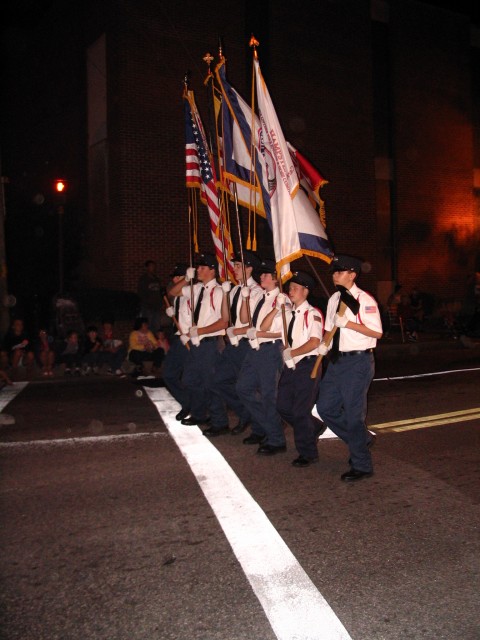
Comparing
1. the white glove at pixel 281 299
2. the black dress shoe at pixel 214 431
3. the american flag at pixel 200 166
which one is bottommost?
the black dress shoe at pixel 214 431

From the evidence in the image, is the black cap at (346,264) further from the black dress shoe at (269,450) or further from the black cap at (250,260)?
the black dress shoe at (269,450)

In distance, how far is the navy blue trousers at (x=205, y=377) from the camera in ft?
25.3

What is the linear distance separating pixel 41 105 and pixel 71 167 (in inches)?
156

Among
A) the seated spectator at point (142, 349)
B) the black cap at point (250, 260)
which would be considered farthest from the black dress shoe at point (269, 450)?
the seated spectator at point (142, 349)

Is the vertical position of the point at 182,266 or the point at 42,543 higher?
the point at 182,266

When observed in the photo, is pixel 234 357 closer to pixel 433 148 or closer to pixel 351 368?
pixel 351 368

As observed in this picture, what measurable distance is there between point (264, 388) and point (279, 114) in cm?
1480

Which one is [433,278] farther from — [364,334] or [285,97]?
[364,334]

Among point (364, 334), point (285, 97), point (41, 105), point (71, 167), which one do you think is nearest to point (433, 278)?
point (285, 97)

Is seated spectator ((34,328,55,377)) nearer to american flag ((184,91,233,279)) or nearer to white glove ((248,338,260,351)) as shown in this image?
american flag ((184,91,233,279))

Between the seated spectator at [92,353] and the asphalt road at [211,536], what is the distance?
5.80 m

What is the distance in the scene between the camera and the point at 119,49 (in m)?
17.2

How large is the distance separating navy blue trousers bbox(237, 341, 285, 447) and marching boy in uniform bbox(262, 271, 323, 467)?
0.36m

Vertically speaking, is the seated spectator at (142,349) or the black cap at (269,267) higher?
the black cap at (269,267)
